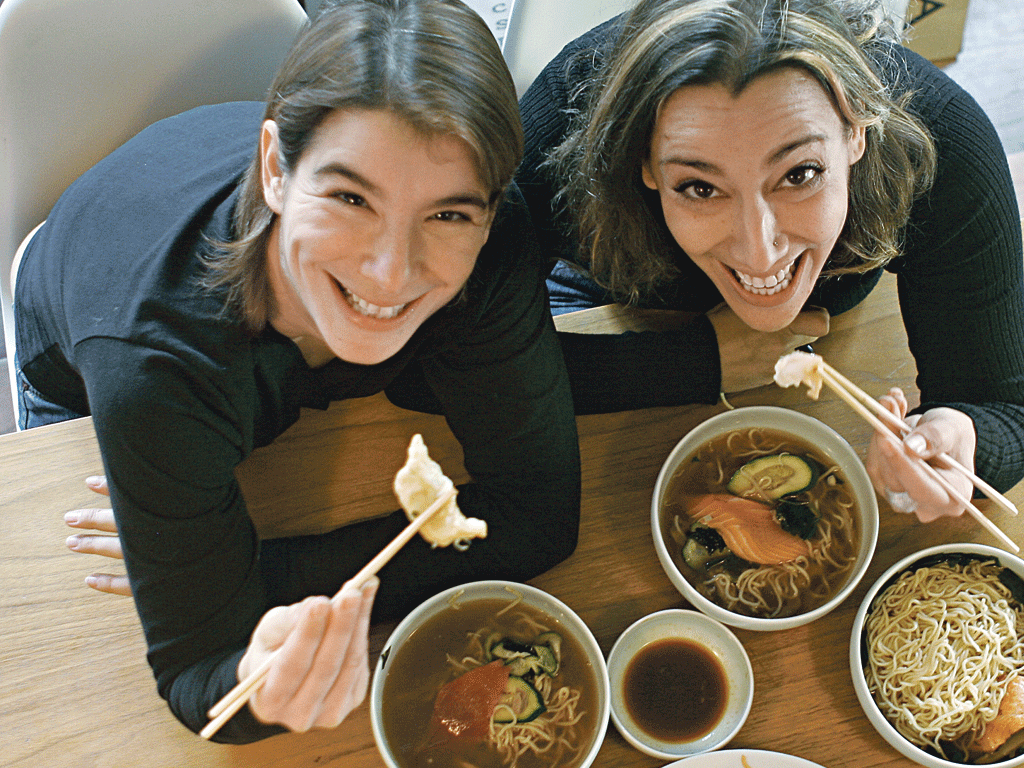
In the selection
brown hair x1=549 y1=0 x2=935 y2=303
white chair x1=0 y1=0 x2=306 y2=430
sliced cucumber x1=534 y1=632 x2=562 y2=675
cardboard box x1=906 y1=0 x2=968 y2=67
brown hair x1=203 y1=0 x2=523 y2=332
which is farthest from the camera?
cardboard box x1=906 y1=0 x2=968 y2=67

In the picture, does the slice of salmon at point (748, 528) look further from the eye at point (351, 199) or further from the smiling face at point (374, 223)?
the eye at point (351, 199)

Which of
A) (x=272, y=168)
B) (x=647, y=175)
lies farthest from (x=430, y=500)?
(x=647, y=175)

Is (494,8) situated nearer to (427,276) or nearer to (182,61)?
(182,61)

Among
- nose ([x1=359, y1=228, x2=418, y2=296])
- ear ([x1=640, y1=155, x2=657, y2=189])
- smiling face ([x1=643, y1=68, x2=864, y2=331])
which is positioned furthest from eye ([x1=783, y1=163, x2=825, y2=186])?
nose ([x1=359, y1=228, x2=418, y2=296])

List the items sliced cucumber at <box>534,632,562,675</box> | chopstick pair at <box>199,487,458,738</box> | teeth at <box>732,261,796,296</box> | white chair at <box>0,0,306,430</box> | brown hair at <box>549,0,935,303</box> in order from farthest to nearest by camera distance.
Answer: white chair at <box>0,0,306,430</box>, teeth at <box>732,261,796,296</box>, sliced cucumber at <box>534,632,562,675</box>, brown hair at <box>549,0,935,303</box>, chopstick pair at <box>199,487,458,738</box>

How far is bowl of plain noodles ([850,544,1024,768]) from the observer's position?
131 cm

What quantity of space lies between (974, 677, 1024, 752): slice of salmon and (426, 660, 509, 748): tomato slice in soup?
30.2 inches

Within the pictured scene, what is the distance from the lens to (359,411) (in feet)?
5.31

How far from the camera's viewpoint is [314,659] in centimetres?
112

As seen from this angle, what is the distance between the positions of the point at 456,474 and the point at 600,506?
29cm

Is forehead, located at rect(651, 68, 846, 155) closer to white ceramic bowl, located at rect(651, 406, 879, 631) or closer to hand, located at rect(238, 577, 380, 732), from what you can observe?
white ceramic bowl, located at rect(651, 406, 879, 631)

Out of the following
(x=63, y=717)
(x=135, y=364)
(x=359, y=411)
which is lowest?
(x=63, y=717)

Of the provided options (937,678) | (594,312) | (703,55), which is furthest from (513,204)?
(937,678)

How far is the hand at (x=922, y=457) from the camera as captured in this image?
1.38 metres
